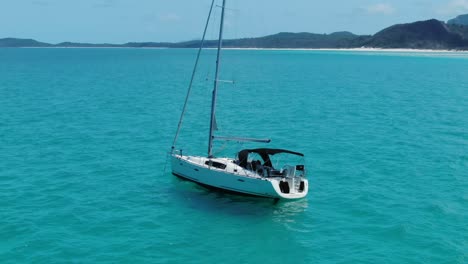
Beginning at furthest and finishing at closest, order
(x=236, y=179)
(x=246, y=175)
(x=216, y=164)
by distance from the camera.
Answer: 1. (x=216, y=164)
2. (x=236, y=179)
3. (x=246, y=175)

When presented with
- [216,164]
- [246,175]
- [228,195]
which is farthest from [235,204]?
[216,164]

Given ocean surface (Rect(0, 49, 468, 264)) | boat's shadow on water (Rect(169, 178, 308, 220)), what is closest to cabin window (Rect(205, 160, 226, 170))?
boat's shadow on water (Rect(169, 178, 308, 220))

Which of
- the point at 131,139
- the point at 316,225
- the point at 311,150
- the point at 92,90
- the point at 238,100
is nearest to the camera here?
the point at 316,225

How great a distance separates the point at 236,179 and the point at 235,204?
171 cm

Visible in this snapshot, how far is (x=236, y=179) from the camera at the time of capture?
3119cm

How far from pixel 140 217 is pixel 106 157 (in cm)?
1456

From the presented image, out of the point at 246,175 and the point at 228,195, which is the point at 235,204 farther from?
the point at 246,175

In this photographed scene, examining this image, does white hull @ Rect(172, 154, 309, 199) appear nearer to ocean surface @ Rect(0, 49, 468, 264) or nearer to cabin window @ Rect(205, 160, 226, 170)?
cabin window @ Rect(205, 160, 226, 170)

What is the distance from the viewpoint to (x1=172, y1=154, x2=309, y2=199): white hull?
29983 millimetres

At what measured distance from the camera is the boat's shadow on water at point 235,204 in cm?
2925

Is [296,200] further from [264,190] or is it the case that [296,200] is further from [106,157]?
[106,157]

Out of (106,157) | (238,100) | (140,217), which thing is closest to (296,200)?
(140,217)

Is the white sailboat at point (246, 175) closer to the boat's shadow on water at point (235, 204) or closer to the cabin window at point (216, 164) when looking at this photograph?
the cabin window at point (216, 164)

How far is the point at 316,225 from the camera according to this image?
27406 millimetres
